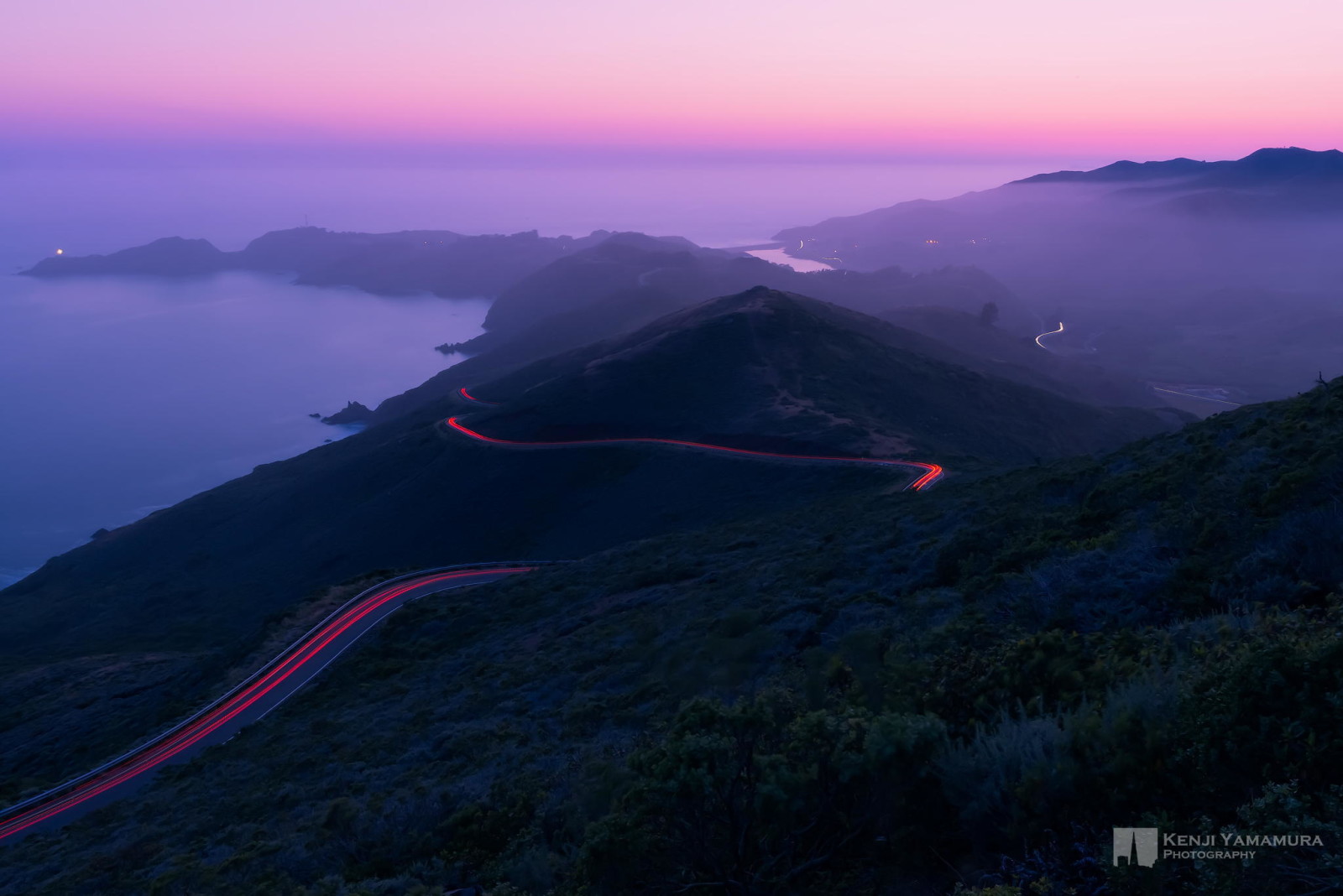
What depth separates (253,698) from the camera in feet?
81.6

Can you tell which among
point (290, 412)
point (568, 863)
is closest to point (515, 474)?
point (568, 863)

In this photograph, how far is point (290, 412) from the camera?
466ft

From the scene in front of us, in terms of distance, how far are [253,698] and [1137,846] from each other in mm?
26741

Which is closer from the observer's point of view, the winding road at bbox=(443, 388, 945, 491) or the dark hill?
the winding road at bbox=(443, 388, 945, 491)

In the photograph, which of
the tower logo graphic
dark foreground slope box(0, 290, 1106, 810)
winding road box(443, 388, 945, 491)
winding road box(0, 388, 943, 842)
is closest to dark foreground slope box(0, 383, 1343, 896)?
the tower logo graphic

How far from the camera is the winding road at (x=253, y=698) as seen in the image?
64.8ft

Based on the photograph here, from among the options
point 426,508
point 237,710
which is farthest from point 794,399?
point 237,710

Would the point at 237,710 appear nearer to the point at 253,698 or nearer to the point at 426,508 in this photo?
the point at 253,698

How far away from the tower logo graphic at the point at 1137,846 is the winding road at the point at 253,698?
2365 centimetres

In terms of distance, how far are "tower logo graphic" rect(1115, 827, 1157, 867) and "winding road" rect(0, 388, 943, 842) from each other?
2365cm

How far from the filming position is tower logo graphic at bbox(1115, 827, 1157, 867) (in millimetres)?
4414

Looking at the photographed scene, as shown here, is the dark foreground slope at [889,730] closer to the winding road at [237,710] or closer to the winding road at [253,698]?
the winding road at [237,710]

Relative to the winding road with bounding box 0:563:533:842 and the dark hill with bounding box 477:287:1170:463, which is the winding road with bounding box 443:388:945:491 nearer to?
the dark hill with bounding box 477:287:1170:463

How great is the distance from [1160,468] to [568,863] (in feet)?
42.0
